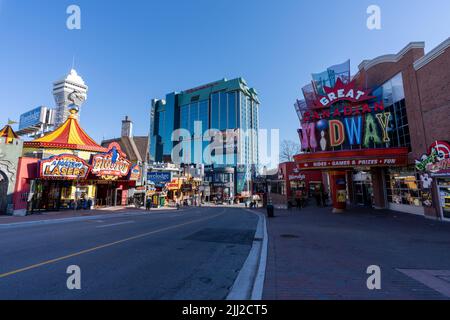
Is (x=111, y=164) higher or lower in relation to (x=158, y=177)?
higher

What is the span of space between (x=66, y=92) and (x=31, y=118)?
3941 cm

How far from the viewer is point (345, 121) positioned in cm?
2217

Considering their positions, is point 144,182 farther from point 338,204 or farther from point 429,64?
point 429,64

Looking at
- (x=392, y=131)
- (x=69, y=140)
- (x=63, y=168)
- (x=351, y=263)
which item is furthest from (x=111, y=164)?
(x=392, y=131)

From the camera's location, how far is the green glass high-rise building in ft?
416

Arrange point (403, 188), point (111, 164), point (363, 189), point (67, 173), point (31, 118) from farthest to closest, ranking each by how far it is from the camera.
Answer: point (31, 118), point (363, 189), point (111, 164), point (67, 173), point (403, 188)

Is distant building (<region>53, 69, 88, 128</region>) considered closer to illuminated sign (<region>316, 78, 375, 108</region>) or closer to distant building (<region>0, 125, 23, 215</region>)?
distant building (<region>0, 125, 23, 215</region>)

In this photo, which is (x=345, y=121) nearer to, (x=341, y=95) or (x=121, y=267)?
(x=341, y=95)

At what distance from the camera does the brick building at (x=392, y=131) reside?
15898mm

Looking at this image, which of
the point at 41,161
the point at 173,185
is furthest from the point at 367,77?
the point at 173,185

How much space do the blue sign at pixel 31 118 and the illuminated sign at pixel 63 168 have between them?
45636mm

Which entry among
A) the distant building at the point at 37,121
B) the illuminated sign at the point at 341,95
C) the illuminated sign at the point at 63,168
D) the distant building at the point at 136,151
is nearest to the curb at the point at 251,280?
the illuminated sign at the point at 341,95

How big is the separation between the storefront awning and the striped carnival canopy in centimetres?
2606

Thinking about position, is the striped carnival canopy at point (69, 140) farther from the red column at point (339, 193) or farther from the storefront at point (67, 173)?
the red column at point (339, 193)
